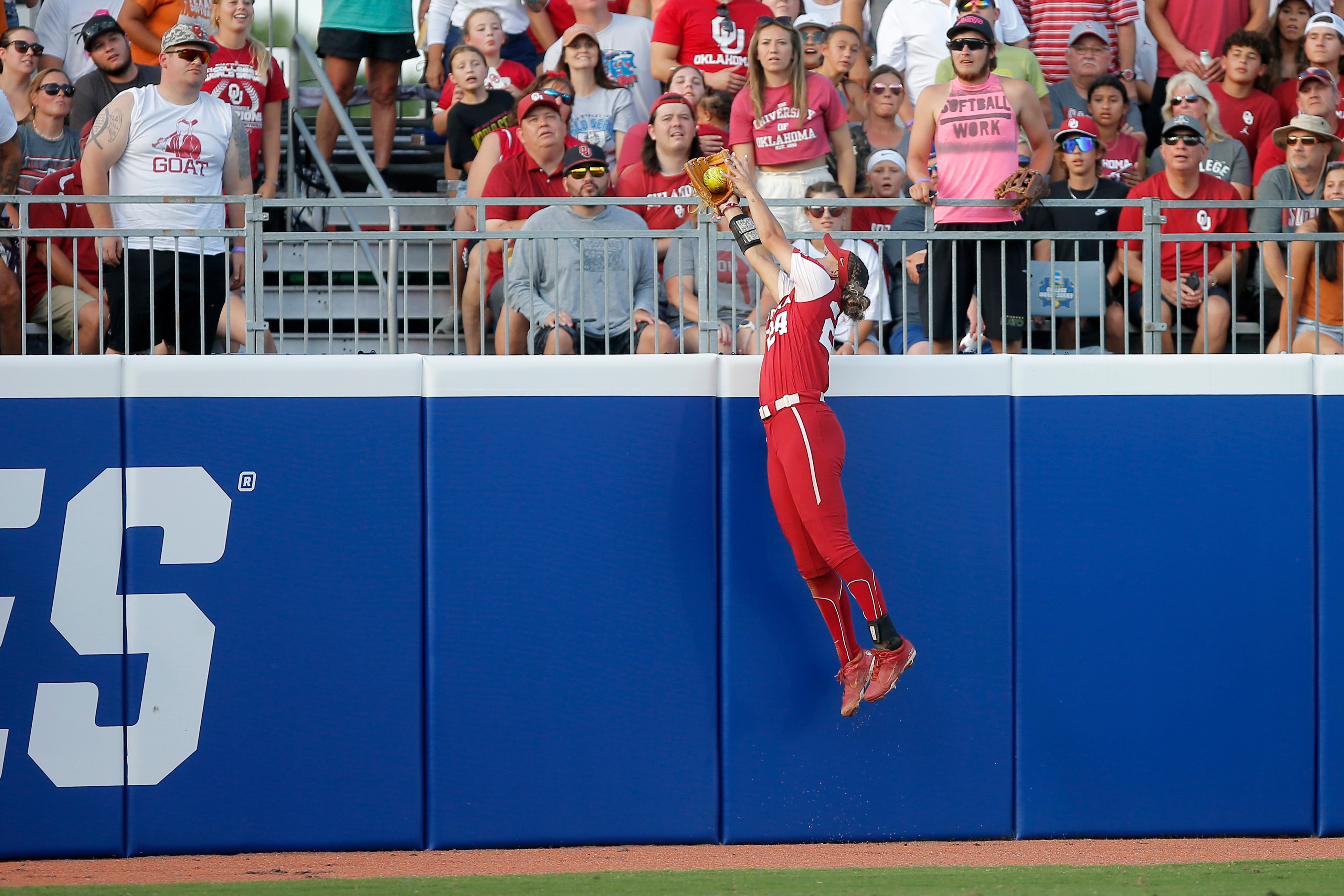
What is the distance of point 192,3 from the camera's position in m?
8.70

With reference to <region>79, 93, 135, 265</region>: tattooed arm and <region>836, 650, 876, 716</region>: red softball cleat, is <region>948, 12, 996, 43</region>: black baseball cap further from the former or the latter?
<region>79, 93, 135, 265</region>: tattooed arm

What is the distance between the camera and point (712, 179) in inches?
215

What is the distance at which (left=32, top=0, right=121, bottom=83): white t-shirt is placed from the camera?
8734 millimetres

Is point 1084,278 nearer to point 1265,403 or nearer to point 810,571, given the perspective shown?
point 1265,403

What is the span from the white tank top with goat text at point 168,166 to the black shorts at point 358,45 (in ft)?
8.21

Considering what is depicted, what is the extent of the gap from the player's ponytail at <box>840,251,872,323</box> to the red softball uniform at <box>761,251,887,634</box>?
0.04 m

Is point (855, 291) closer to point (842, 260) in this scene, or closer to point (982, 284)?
point (842, 260)

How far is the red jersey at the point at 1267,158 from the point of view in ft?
27.0

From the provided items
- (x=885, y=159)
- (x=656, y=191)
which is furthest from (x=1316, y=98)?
(x=656, y=191)

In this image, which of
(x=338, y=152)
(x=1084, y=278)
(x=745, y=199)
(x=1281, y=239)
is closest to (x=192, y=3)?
(x=338, y=152)

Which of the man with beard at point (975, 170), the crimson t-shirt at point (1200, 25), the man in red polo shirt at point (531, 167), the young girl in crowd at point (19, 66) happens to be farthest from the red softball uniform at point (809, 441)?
A: the crimson t-shirt at point (1200, 25)

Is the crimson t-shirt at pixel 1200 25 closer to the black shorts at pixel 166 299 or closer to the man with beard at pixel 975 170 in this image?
the man with beard at pixel 975 170

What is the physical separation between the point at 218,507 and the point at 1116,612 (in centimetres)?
356

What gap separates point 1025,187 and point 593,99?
3528 mm
